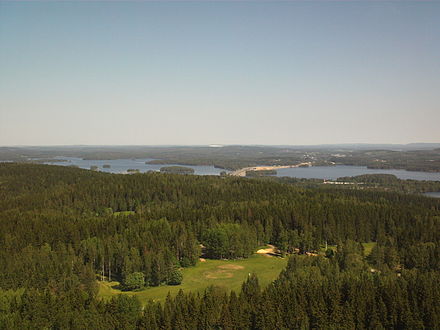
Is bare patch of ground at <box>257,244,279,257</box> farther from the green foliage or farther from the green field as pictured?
the green foliage

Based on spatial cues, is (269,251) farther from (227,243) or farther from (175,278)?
(175,278)

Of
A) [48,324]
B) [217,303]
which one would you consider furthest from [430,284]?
[48,324]

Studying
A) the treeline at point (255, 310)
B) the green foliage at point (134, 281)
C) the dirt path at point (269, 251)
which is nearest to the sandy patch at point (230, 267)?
the dirt path at point (269, 251)

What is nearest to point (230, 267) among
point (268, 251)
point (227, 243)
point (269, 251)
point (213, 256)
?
point (227, 243)

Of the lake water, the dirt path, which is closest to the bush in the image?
the dirt path

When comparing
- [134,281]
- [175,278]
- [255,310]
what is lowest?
[175,278]

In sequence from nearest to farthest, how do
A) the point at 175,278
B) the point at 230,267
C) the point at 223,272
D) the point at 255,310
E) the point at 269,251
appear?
1. the point at 255,310
2. the point at 175,278
3. the point at 223,272
4. the point at 230,267
5. the point at 269,251
